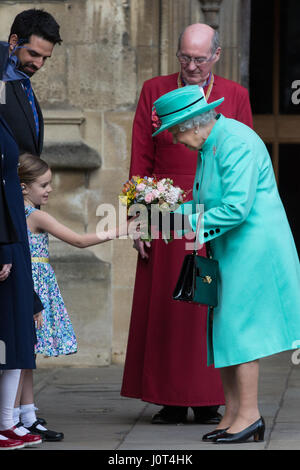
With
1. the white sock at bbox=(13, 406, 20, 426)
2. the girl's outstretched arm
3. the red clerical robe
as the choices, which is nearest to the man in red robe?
the red clerical robe

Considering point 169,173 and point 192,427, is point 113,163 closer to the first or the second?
point 169,173

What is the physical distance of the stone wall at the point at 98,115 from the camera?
25.5 feet

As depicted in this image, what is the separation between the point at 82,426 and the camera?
18.4ft

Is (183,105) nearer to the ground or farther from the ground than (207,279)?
farther from the ground

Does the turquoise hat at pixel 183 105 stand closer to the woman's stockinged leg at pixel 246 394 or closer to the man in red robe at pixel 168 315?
the man in red robe at pixel 168 315

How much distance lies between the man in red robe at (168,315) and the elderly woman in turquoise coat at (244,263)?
673 millimetres

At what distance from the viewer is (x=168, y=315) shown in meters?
5.78

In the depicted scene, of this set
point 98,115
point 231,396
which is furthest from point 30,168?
point 98,115

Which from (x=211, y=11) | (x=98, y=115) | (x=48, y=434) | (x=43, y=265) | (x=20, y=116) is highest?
(x=211, y=11)

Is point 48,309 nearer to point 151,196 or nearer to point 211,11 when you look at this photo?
point 151,196

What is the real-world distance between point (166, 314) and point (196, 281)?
35.1 inches

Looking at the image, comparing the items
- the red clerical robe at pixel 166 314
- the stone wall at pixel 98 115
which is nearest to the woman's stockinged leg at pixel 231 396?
the red clerical robe at pixel 166 314

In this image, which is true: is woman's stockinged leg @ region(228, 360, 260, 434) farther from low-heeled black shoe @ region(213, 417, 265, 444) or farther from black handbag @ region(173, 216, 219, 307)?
black handbag @ region(173, 216, 219, 307)

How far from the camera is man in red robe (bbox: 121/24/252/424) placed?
5707 mm
